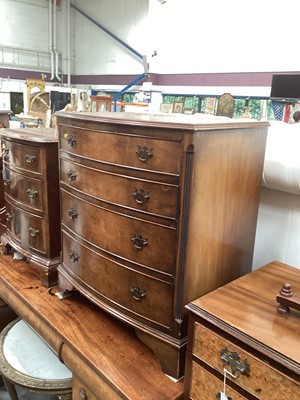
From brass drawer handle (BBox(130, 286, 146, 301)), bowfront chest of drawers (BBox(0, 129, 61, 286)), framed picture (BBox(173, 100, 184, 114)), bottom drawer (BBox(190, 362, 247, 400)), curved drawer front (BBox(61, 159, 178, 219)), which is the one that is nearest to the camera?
bottom drawer (BBox(190, 362, 247, 400))

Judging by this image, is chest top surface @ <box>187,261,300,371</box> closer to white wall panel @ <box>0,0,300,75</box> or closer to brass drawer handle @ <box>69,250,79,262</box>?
brass drawer handle @ <box>69,250,79,262</box>

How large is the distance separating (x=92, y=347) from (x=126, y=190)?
57 cm

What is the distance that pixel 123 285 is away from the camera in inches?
47.1

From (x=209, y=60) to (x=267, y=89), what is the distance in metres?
1.10

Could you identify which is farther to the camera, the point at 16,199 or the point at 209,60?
the point at 209,60

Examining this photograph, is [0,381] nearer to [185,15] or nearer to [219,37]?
[219,37]

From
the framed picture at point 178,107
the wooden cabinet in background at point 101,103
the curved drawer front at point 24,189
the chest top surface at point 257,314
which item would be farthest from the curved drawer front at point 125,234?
the framed picture at point 178,107

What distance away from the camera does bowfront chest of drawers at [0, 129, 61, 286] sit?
155 centimetres

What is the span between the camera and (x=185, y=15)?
586 cm

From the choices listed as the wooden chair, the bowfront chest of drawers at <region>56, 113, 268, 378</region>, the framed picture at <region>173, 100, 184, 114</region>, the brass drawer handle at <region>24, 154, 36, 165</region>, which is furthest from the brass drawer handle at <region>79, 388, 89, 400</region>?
the framed picture at <region>173, 100, 184, 114</region>

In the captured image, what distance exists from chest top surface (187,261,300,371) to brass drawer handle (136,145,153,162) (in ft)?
1.36

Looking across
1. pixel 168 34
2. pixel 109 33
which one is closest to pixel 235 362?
pixel 168 34

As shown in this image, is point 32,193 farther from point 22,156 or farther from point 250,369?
point 250,369

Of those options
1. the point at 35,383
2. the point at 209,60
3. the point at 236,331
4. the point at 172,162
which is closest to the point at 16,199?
the point at 35,383
